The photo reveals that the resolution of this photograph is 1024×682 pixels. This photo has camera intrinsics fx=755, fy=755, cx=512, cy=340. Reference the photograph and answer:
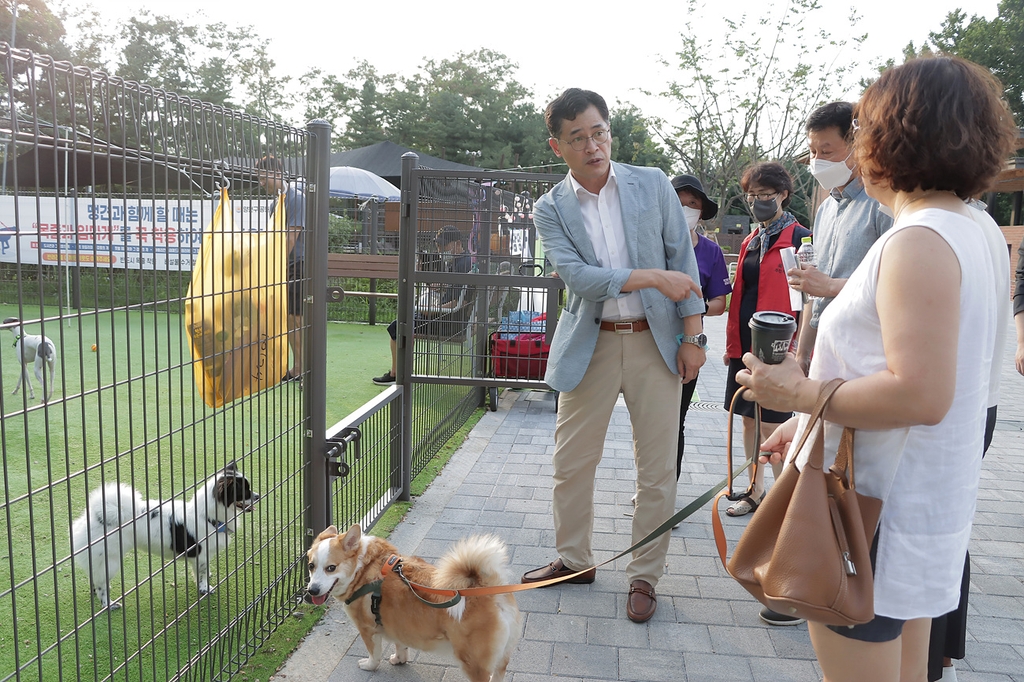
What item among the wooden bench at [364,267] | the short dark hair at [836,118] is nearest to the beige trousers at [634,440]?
the short dark hair at [836,118]

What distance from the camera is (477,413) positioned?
7.47 meters

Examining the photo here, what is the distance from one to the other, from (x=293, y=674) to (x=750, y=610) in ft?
6.75

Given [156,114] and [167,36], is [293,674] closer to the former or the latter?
[156,114]

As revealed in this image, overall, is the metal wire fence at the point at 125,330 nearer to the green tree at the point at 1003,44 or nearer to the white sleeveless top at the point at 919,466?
the white sleeveless top at the point at 919,466

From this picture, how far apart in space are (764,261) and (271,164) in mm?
2811

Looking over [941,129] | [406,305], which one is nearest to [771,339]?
[941,129]

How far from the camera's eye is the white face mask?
323 centimetres

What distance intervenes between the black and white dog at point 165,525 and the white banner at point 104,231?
0.63 metres

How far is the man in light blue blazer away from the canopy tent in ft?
39.5

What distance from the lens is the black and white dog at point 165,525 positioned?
2.25 meters

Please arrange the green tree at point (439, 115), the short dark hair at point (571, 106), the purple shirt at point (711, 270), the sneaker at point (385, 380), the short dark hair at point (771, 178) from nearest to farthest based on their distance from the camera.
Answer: the short dark hair at point (571, 106), the short dark hair at point (771, 178), the purple shirt at point (711, 270), the sneaker at point (385, 380), the green tree at point (439, 115)

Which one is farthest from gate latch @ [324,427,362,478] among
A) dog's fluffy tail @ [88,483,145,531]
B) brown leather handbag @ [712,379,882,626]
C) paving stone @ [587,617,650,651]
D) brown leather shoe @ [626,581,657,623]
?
brown leather handbag @ [712,379,882,626]

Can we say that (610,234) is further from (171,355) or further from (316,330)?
(171,355)

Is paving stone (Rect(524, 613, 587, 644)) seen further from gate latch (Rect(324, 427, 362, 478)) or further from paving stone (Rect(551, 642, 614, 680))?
gate latch (Rect(324, 427, 362, 478))
